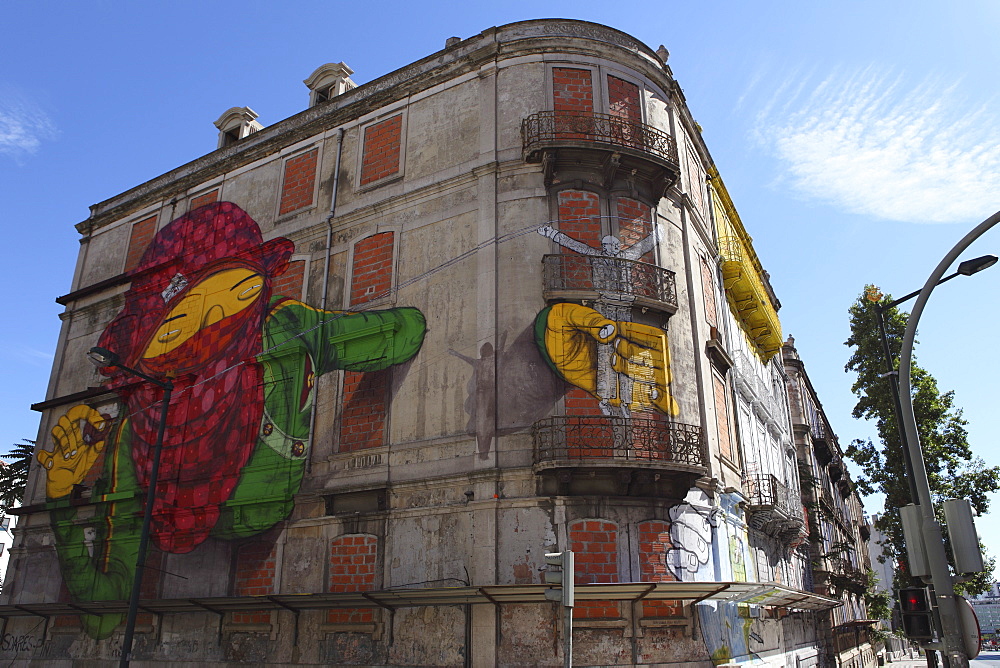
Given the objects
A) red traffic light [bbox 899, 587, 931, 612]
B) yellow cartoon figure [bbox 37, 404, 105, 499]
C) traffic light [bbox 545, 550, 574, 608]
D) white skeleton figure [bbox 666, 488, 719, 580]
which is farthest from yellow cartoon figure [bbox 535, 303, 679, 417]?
yellow cartoon figure [bbox 37, 404, 105, 499]

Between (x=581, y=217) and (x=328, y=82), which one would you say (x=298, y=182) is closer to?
(x=328, y=82)

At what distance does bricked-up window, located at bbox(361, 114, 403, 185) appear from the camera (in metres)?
20.8

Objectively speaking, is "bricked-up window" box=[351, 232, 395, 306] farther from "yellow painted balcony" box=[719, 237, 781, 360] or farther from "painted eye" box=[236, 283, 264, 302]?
"yellow painted balcony" box=[719, 237, 781, 360]

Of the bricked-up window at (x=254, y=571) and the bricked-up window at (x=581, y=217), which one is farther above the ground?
the bricked-up window at (x=581, y=217)

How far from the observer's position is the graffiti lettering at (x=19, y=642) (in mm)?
21078

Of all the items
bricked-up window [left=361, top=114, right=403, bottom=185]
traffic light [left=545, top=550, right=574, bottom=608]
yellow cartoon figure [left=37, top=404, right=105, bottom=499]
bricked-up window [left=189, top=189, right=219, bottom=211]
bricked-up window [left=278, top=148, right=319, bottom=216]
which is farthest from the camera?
bricked-up window [left=189, top=189, right=219, bottom=211]

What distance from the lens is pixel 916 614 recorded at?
9758mm

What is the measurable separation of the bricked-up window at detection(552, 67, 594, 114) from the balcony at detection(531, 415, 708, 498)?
8.54 metres

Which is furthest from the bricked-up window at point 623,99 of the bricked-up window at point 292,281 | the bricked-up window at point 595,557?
the bricked-up window at point 595,557

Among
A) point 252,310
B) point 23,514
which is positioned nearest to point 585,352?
point 252,310

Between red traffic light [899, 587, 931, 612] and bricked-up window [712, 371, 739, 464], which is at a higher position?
bricked-up window [712, 371, 739, 464]

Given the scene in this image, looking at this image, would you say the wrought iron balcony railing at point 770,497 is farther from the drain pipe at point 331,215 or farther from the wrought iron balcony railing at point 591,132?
the drain pipe at point 331,215

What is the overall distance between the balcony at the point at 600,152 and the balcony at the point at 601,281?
2277mm

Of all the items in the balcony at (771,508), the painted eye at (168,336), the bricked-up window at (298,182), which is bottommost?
the balcony at (771,508)
